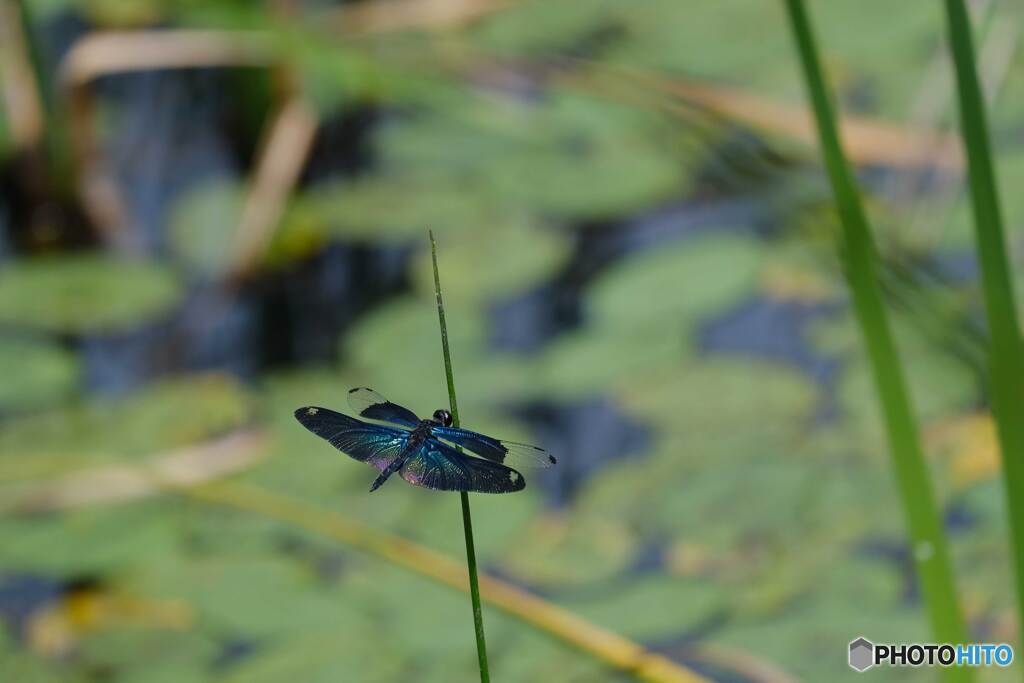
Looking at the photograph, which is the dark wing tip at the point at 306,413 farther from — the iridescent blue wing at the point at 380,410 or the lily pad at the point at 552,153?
the lily pad at the point at 552,153

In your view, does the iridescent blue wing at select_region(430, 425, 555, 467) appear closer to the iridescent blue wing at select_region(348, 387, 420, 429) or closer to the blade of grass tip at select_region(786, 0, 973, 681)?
the iridescent blue wing at select_region(348, 387, 420, 429)

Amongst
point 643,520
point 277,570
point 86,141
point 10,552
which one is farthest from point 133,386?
point 643,520

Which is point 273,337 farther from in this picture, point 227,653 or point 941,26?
point 941,26

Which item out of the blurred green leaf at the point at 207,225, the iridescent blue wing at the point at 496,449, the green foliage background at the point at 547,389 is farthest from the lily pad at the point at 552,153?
the iridescent blue wing at the point at 496,449

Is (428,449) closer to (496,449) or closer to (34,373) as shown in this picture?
(496,449)

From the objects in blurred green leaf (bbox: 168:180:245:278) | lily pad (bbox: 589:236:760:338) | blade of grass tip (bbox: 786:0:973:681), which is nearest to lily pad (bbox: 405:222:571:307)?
lily pad (bbox: 589:236:760:338)
